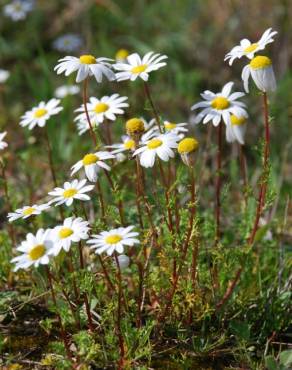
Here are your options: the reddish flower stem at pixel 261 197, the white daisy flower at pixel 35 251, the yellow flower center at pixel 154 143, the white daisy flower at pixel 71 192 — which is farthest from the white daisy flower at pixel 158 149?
the white daisy flower at pixel 35 251

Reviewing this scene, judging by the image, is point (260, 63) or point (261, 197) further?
point (261, 197)

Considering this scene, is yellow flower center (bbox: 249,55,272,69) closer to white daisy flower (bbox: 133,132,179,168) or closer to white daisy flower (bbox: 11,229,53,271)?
white daisy flower (bbox: 133,132,179,168)

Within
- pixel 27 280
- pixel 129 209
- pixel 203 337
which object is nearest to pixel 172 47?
pixel 129 209

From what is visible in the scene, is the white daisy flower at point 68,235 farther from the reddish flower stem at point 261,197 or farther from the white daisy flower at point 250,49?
the white daisy flower at point 250,49

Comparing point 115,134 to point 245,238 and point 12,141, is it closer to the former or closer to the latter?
point 12,141

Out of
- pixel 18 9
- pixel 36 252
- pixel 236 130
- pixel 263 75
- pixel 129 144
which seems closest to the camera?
pixel 36 252

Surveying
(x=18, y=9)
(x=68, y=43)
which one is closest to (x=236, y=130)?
(x=68, y=43)

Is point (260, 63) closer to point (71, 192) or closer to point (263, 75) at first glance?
point (263, 75)
